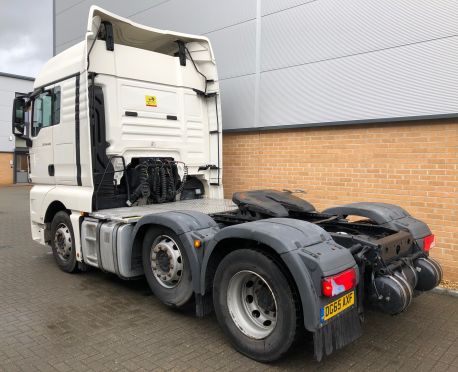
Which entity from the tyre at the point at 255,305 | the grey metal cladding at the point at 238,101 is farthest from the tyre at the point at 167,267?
the grey metal cladding at the point at 238,101

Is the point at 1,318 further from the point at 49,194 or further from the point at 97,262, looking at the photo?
the point at 49,194

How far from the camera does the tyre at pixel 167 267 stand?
4.41m

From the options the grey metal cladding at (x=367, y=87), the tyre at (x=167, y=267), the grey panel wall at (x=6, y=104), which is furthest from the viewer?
the grey panel wall at (x=6, y=104)

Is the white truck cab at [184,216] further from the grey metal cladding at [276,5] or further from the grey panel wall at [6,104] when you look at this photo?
the grey panel wall at [6,104]

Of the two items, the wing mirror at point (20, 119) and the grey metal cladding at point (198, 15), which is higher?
the grey metal cladding at point (198, 15)

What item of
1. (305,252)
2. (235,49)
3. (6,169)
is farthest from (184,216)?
(6,169)

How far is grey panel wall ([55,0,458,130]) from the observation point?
5590 mm

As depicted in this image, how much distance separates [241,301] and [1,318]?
271 cm

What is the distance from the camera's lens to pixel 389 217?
15.3ft

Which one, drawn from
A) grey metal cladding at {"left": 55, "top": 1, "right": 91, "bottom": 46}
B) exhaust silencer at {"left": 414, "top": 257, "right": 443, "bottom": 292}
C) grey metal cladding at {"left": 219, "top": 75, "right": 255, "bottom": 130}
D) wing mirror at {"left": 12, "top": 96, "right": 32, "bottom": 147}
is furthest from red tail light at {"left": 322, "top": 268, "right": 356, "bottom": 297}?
grey metal cladding at {"left": 55, "top": 1, "right": 91, "bottom": 46}

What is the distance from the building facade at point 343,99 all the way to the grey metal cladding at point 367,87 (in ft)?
0.05

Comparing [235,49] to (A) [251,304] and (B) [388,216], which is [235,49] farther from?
(A) [251,304]

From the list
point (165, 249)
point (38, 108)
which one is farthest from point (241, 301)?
point (38, 108)

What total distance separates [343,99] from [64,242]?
4.69 m
